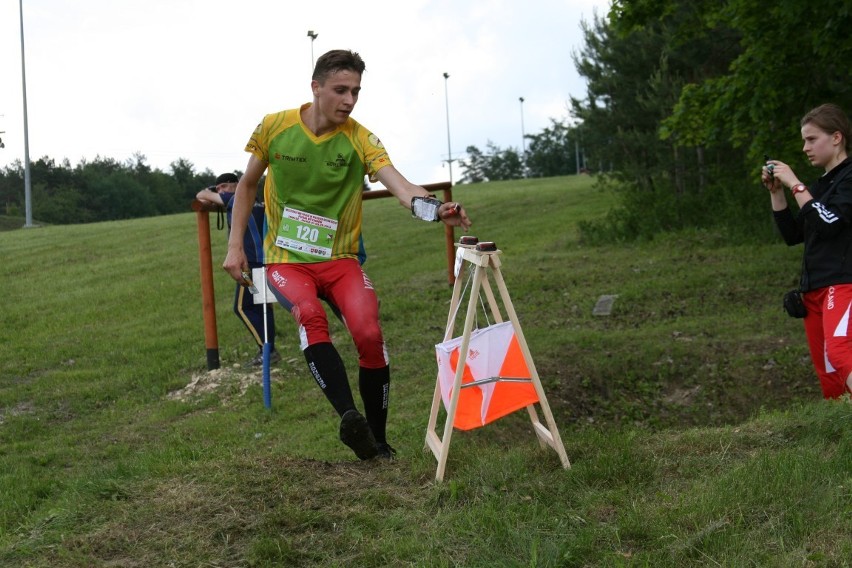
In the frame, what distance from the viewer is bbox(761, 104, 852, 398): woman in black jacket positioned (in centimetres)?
505

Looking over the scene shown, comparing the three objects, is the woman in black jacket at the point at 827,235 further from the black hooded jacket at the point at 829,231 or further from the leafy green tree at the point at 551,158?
the leafy green tree at the point at 551,158

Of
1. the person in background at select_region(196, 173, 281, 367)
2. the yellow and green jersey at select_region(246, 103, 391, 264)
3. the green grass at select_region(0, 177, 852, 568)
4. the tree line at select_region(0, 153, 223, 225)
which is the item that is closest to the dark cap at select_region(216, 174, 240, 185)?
the person in background at select_region(196, 173, 281, 367)

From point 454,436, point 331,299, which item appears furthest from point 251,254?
point 331,299

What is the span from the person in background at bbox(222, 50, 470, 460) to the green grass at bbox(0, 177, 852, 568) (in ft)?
1.74

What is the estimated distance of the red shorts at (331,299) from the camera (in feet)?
16.6

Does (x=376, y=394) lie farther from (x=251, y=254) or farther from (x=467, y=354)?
(x=251, y=254)

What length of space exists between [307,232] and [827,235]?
2877mm

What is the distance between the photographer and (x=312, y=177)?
5.25 metres

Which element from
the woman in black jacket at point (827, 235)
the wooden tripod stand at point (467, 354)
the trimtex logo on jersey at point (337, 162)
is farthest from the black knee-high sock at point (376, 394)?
the woman in black jacket at point (827, 235)

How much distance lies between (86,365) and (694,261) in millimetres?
8777

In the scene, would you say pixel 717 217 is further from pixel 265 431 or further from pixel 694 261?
pixel 265 431

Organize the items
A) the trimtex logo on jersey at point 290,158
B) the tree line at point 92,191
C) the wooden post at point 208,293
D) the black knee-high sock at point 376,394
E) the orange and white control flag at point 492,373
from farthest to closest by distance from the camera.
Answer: the tree line at point 92,191 < the wooden post at point 208,293 < the black knee-high sock at point 376,394 < the trimtex logo on jersey at point 290,158 < the orange and white control flag at point 492,373

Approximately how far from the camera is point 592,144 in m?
21.4

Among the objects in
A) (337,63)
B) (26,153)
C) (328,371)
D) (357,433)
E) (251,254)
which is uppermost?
(26,153)
